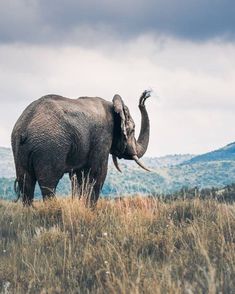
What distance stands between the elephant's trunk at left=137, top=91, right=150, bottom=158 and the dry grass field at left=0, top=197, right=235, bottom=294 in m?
5.28

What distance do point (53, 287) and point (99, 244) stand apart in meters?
1.10

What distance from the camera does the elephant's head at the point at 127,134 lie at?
11538mm

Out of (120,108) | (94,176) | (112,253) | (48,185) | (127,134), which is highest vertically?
(120,108)

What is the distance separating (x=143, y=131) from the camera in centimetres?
1373

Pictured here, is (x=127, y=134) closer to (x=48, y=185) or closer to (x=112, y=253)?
(x=48, y=185)

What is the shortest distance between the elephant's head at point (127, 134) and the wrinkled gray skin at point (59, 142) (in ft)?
0.91

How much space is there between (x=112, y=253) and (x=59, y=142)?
3881 mm

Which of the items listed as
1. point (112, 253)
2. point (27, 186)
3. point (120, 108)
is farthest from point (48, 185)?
point (112, 253)

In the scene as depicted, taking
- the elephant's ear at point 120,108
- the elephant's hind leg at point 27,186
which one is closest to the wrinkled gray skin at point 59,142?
the elephant's hind leg at point 27,186

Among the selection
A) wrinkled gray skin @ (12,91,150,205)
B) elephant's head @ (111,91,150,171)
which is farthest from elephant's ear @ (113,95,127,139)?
wrinkled gray skin @ (12,91,150,205)

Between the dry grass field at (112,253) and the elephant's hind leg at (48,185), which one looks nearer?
the dry grass field at (112,253)

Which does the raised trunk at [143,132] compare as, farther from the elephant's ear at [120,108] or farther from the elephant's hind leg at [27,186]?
the elephant's hind leg at [27,186]

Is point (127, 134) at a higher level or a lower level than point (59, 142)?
higher

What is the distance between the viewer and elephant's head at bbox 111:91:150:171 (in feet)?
37.9
